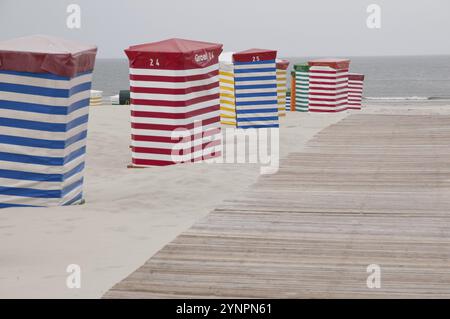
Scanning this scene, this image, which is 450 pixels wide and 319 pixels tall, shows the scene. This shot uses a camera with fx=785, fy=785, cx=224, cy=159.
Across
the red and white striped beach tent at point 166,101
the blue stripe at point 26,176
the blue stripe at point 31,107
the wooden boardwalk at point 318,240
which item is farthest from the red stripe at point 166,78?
the blue stripe at point 26,176

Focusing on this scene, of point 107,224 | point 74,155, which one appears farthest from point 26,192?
point 107,224

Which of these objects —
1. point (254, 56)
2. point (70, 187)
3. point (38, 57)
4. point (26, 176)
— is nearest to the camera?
point (38, 57)

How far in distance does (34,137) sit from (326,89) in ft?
47.4

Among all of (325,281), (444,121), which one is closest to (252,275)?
(325,281)

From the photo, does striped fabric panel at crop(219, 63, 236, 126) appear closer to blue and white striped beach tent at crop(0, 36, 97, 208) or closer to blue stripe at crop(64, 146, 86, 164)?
blue stripe at crop(64, 146, 86, 164)

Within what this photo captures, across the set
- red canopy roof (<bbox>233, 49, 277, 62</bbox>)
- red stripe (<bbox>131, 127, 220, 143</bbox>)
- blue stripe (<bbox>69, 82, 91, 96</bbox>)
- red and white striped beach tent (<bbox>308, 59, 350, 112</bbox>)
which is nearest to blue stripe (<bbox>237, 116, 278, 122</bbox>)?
red canopy roof (<bbox>233, 49, 277, 62</bbox>)

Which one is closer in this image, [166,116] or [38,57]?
[38,57]

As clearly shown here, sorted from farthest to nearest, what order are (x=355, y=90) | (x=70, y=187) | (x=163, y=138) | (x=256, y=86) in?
(x=355, y=90) → (x=256, y=86) → (x=163, y=138) → (x=70, y=187)

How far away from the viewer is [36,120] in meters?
6.86

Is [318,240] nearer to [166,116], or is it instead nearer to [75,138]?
[75,138]

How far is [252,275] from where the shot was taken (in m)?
4.79

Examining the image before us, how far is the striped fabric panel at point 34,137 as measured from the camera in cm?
682

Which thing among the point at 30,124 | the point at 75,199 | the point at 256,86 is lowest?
the point at 75,199
